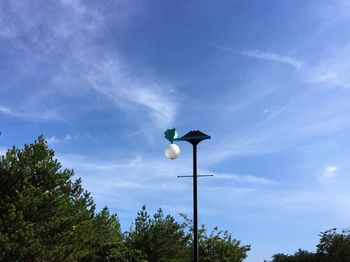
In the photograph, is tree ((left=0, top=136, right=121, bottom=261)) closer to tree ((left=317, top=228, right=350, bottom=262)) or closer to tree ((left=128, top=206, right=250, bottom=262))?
tree ((left=128, top=206, right=250, bottom=262))

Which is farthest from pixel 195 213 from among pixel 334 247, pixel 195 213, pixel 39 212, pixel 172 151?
pixel 334 247

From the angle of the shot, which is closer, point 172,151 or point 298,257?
point 172,151

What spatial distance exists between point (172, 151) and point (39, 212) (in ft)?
67.3

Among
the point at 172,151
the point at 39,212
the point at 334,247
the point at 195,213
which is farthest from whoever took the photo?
the point at 334,247

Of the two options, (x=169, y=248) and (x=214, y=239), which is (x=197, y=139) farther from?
(x=214, y=239)

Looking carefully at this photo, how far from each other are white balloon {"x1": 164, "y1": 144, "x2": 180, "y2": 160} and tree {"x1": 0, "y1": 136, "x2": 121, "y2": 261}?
17.9m

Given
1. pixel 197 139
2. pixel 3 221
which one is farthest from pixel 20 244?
pixel 197 139

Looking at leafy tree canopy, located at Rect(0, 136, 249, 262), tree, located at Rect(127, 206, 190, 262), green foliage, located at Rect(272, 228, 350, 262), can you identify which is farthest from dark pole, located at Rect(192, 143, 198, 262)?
green foliage, located at Rect(272, 228, 350, 262)

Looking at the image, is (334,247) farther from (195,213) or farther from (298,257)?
(195,213)

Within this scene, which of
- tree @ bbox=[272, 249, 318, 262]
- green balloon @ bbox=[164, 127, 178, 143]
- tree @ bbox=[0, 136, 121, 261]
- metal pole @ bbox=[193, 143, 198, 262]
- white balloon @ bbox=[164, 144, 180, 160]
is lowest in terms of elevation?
metal pole @ bbox=[193, 143, 198, 262]

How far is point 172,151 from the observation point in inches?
448

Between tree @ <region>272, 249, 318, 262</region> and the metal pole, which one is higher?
tree @ <region>272, 249, 318, 262</region>

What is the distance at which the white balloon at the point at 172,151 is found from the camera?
11367 millimetres

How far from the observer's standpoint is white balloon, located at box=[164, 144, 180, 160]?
1137 cm
